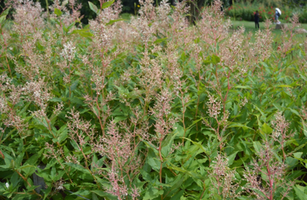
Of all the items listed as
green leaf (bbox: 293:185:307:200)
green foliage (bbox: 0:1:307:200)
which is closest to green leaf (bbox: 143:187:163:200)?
green foliage (bbox: 0:1:307:200)

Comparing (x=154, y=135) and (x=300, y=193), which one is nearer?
(x=300, y=193)

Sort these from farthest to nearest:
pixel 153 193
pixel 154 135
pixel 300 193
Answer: pixel 154 135 → pixel 153 193 → pixel 300 193

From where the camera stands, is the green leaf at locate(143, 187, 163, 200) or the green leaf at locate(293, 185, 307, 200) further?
the green leaf at locate(143, 187, 163, 200)

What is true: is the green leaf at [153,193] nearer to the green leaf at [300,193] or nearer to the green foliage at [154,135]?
the green foliage at [154,135]

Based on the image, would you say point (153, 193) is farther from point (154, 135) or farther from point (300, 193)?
point (300, 193)

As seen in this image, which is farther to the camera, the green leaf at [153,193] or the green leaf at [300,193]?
the green leaf at [153,193]

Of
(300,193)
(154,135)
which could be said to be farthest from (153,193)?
(300,193)

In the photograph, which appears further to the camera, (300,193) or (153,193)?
(153,193)

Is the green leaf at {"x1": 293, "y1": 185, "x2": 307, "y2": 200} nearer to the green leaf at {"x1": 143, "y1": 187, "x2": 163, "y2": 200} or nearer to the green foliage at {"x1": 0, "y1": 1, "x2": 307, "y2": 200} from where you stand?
the green foliage at {"x1": 0, "y1": 1, "x2": 307, "y2": 200}

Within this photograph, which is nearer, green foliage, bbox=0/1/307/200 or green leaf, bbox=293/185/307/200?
green leaf, bbox=293/185/307/200

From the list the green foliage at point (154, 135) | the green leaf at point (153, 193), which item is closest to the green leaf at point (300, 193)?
the green foliage at point (154, 135)

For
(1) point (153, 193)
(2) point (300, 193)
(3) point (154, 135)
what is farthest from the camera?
(3) point (154, 135)

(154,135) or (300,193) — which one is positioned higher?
(154,135)

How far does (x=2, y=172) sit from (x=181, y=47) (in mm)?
2429
